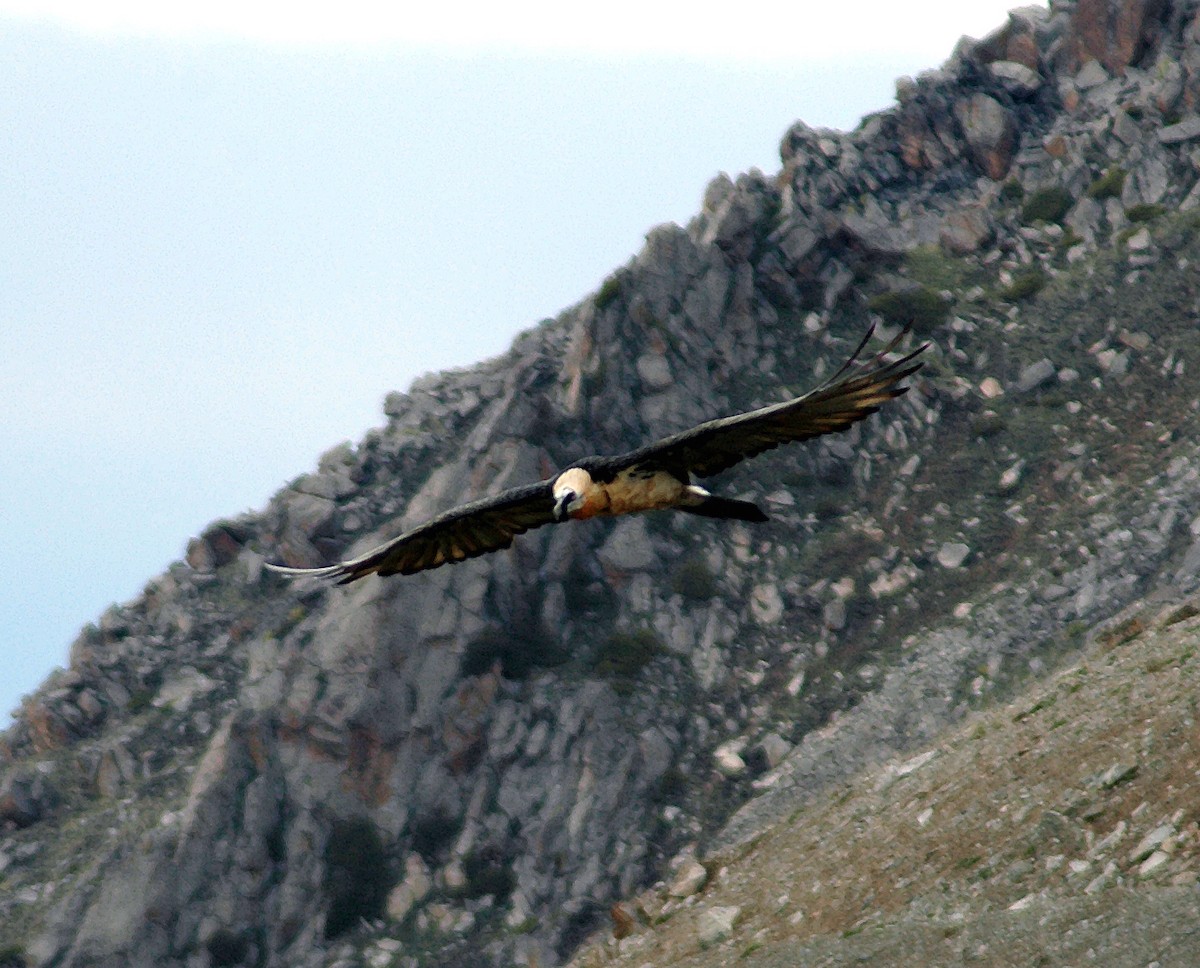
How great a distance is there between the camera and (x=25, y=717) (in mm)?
50312

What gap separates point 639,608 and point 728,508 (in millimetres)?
31536

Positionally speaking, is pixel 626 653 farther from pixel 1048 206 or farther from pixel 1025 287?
pixel 1048 206

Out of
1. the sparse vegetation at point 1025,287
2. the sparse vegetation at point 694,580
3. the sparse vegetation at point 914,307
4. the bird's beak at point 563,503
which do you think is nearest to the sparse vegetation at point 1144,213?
the sparse vegetation at point 1025,287

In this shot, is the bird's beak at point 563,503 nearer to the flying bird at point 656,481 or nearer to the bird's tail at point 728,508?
the flying bird at point 656,481

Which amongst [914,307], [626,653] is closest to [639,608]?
[626,653]

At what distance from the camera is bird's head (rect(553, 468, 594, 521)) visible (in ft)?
47.0

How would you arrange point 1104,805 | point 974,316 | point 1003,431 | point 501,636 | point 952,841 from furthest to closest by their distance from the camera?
point 974,316
point 1003,431
point 501,636
point 952,841
point 1104,805

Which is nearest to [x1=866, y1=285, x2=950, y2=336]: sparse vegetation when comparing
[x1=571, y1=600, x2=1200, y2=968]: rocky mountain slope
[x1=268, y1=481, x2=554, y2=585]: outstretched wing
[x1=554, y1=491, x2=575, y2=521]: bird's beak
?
[x1=571, y1=600, x2=1200, y2=968]: rocky mountain slope

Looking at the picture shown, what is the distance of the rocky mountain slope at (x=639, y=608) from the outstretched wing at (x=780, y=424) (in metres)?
22.4

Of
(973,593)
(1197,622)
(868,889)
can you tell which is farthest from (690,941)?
(973,593)

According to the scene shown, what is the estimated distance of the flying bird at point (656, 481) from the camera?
13.2m

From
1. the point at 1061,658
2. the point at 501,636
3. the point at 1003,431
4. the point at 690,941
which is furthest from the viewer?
the point at 1003,431

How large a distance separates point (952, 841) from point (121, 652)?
124 ft

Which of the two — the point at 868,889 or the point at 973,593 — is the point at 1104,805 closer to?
the point at 868,889
